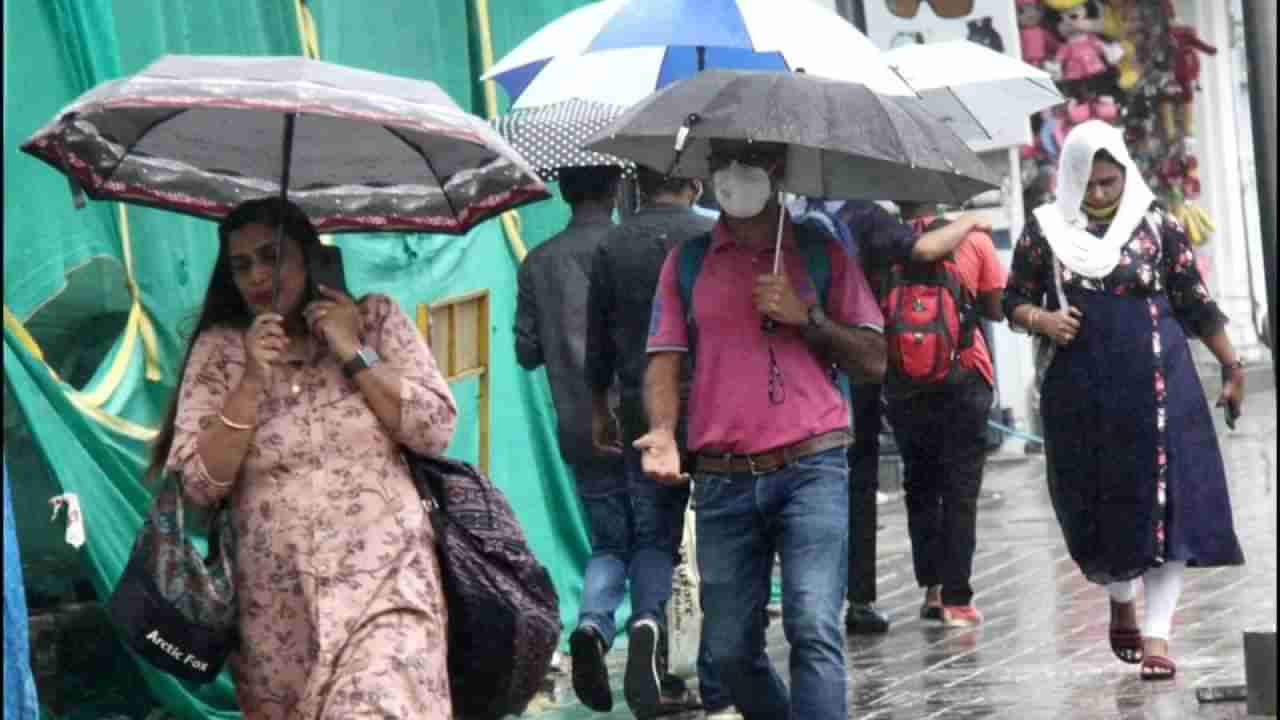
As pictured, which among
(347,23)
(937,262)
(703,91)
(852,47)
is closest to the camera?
(703,91)

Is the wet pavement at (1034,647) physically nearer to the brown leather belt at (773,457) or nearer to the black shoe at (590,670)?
the black shoe at (590,670)

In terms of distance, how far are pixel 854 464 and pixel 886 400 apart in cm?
30

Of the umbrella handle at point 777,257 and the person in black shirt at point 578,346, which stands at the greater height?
the umbrella handle at point 777,257

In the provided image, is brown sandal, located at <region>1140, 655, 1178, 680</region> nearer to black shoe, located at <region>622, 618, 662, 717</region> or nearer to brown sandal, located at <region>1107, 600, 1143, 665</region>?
brown sandal, located at <region>1107, 600, 1143, 665</region>

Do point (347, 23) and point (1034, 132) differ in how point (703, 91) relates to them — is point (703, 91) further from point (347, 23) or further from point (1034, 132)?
point (1034, 132)

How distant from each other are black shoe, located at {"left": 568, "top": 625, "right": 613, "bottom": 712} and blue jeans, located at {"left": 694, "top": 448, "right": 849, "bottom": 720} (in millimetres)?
1472

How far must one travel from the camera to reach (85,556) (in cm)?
830

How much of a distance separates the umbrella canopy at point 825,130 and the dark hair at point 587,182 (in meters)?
1.87

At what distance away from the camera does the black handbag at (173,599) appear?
6090 millimetres

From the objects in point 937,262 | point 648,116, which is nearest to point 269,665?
point 648,116

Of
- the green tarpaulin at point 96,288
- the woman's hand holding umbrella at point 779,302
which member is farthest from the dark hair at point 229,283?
the green tarpaulin at point 96,288

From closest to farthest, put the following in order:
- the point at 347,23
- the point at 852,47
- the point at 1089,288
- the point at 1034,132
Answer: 1. the point at 852,47
2. the point at 1089,288
3. the point at 347,23
4. the point at 1034,132

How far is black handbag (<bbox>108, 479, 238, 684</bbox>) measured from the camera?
609 cm

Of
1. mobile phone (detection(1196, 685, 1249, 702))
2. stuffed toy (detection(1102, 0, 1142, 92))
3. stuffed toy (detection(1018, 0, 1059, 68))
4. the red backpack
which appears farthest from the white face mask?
stuffed toy (detection(1102, 0, 1142, 92))
